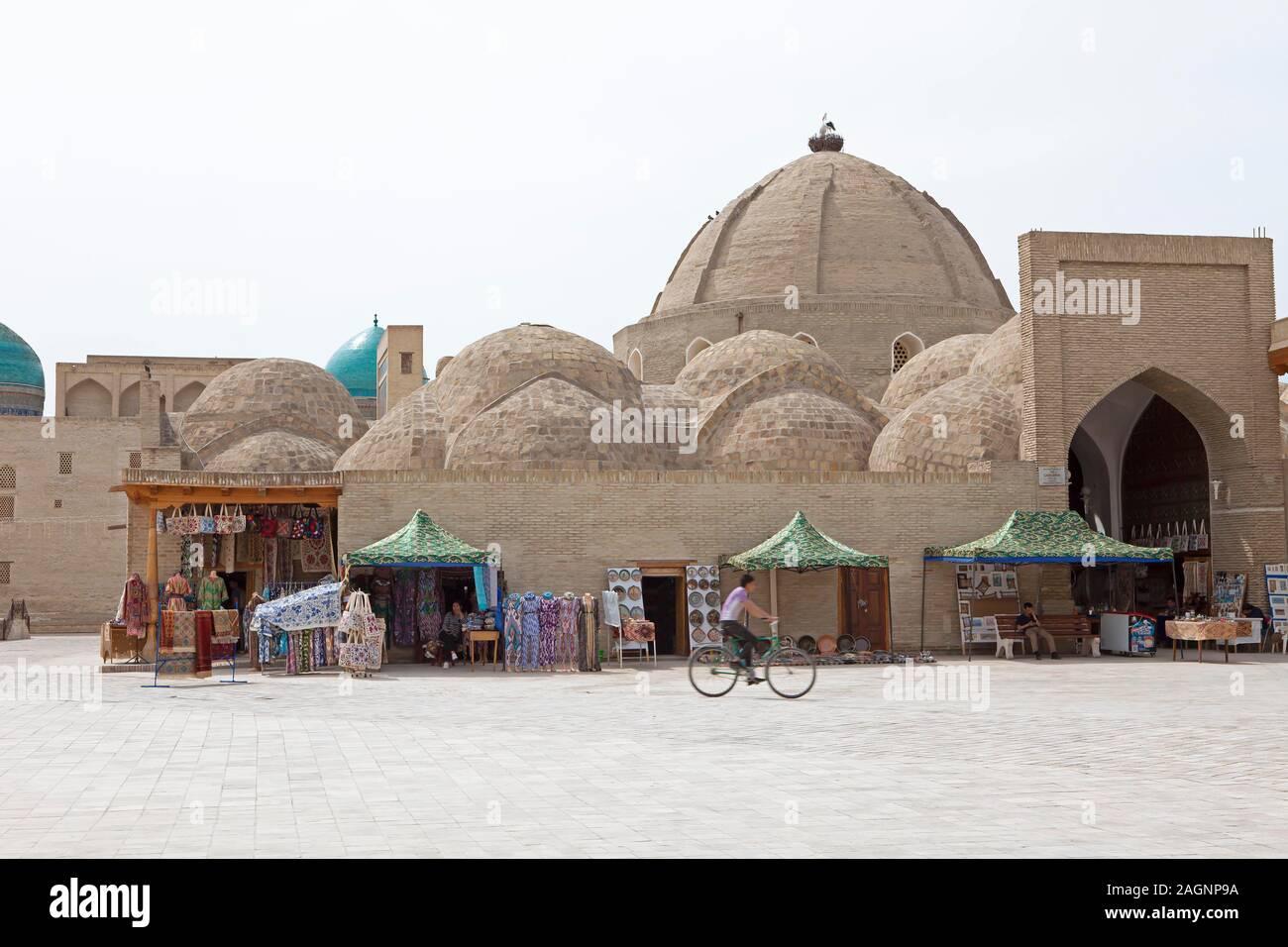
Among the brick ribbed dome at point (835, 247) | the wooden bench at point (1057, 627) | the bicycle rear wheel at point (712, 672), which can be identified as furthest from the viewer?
the brick ribbed dome at point (835, 247)

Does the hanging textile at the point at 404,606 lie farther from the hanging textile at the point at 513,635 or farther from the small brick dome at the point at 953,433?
the small brick dome at the point at 953,433

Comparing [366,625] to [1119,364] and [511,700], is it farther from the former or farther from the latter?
[1119,364]

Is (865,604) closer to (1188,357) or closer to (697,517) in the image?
(697,517)

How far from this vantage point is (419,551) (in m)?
19.4

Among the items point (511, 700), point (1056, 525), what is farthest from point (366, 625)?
point (1056, 525)

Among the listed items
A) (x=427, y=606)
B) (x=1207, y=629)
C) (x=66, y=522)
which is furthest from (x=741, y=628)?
(x=66, y=522)

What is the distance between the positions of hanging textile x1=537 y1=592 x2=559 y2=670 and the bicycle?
11.9ft

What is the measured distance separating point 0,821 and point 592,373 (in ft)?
67.4

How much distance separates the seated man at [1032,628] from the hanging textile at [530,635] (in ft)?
24.1

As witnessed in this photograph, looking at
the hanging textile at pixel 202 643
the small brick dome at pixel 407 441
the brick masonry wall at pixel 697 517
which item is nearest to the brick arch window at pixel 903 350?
the brick masonry wall at pixel 697 517

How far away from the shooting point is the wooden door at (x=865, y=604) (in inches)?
854

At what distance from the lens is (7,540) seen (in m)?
37.2

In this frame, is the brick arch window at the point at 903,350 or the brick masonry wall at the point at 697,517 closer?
the brick masonry wall at the point at 697,517

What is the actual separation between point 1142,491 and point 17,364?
3605cm
